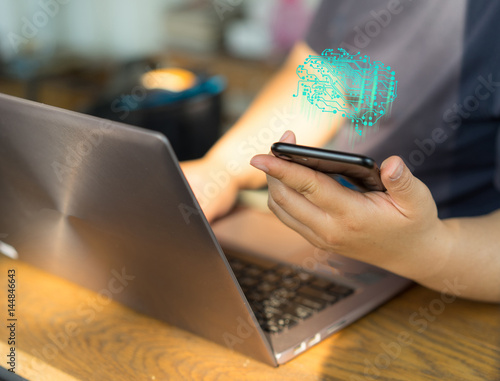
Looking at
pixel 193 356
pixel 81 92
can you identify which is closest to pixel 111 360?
pixel 193 356

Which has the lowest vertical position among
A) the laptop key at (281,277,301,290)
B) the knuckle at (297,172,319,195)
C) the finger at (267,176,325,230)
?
the laptop key at (281,277,301,290)

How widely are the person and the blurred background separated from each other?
74 cm

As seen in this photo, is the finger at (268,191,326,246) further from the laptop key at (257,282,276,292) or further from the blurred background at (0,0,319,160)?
the blurred background at (0,0,319,160)

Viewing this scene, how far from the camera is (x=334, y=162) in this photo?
0.46 meters

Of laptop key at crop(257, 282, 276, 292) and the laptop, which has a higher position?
the laptop

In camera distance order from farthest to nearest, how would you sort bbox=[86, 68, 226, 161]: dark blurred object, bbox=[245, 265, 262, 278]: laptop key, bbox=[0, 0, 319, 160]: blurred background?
1. bbox=[0, 0, 319, 160]: blurred background
2. bbox=[86, 68, 226, 161]: dark blurred object
3. bbox=[245, 265, 262, 278]: laptop key

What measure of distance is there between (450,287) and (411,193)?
0.18 m

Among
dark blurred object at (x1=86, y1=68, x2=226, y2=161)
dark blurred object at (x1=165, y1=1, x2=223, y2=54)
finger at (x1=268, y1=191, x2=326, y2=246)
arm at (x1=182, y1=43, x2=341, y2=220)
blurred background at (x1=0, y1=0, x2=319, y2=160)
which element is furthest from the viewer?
dark blurred object at (x1=165, y1=1, x2=223, y2=54)

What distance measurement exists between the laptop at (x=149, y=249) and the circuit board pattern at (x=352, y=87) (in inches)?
6.7

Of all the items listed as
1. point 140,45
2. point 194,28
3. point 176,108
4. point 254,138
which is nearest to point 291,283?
point 254,138

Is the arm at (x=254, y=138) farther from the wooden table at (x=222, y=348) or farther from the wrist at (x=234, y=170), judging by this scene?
the wooden table at (x=222, y=348)

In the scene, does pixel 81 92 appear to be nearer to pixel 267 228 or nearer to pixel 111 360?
pixel 267 228

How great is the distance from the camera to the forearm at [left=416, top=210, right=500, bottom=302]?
24.1 inches

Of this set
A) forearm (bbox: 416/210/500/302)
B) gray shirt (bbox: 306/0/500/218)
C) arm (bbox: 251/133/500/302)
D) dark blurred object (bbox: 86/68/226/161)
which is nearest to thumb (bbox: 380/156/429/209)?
arm (bbox: 251/133/500/302)
